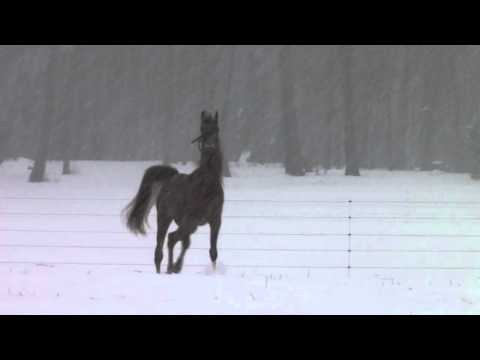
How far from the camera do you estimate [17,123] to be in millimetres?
45000

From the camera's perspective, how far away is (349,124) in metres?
33.2

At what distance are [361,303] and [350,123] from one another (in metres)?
25.4

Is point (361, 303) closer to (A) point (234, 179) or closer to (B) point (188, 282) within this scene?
(B) point (188, 282)

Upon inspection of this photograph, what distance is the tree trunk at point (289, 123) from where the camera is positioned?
Answer: 32.3m

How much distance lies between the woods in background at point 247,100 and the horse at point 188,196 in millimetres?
20574

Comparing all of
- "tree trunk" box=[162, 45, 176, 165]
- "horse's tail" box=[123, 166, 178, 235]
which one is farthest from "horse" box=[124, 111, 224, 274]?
"tree trunk" box=[162, 45, 176, 165]

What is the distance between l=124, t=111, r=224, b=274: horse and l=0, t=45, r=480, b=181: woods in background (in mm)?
20574

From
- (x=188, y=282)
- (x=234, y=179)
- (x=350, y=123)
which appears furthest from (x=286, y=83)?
(x=188, y=282)

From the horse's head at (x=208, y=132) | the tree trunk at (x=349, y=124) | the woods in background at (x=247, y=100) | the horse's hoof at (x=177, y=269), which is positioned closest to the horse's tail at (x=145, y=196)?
the horse's hoof at (x=177, y=269)

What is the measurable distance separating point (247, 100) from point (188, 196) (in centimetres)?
3662

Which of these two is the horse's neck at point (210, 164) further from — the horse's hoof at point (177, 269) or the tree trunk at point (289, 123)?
the tree trunk at point (289, 123)

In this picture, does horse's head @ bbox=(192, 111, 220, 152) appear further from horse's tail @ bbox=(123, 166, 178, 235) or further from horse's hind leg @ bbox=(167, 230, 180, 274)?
horse's hind leg @ bbox=(167, 230, 180, 274)

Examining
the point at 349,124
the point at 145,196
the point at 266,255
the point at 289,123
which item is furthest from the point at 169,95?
the point at 145,196

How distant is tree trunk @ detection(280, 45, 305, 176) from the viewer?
32.3 meters
